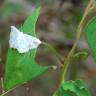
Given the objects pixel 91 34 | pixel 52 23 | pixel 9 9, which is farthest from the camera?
pixel 52 23

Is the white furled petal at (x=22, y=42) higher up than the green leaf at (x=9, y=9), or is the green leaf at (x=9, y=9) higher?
the white furled petal at (x=22, y=42)

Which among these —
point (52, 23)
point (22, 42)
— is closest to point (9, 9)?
point (52, 23)

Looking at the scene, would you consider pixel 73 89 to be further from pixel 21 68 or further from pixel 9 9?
pixel 9 9

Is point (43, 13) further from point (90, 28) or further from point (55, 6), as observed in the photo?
point (90, 28)

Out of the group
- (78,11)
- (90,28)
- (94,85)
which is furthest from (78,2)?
(90,28)

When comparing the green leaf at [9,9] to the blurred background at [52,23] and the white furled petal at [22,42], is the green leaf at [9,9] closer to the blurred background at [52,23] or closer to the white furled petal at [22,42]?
the blurred background at [52,23]

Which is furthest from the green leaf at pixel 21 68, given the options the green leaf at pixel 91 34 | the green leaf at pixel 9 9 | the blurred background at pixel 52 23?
the green leaf at pixel 9 9
